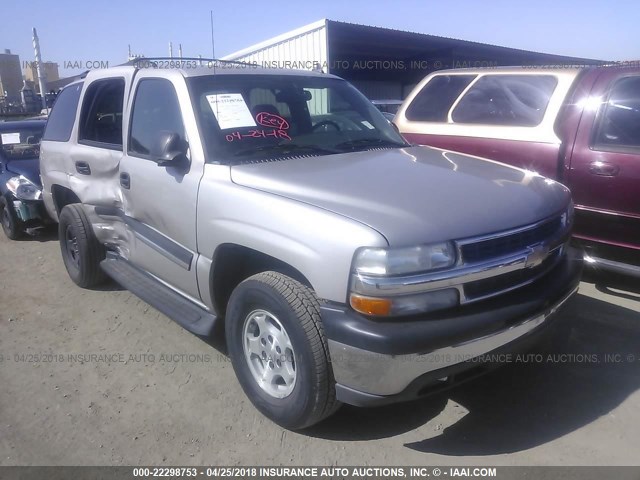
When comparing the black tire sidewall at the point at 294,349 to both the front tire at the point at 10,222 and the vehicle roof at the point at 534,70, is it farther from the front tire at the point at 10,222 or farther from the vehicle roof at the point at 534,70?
the front tire at the point at 10,222

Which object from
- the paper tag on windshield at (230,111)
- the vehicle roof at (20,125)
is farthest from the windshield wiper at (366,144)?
the vehicle roof at (20,125)

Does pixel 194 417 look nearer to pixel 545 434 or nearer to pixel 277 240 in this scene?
pixel 277 240

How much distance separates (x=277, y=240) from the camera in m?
2.57

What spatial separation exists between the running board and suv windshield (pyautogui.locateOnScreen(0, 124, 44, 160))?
3674 mm

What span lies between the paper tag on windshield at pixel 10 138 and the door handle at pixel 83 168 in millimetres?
3437

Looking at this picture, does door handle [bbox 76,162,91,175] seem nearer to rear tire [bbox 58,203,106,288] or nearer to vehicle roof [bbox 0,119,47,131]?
rear tire [bbox 58,203,106,288]

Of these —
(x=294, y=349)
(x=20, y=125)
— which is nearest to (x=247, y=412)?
(x=294, y=349)

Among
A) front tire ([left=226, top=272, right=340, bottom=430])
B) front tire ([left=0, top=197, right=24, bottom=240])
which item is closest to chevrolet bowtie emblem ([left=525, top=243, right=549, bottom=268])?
front tire ([left=226, top=272, right=340, bottom=430])

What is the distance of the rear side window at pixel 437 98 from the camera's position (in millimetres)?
5395

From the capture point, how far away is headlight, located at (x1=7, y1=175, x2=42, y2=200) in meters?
6.37

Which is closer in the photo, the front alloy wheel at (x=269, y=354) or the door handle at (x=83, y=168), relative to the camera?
the front alloy wheel at (x=269, y=354)

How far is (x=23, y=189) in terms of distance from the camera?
6398mm

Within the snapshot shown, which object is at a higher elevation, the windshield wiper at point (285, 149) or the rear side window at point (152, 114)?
the rear side window at point (152, 114)

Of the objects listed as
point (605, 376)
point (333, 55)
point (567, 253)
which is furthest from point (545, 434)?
point (333, 55)
